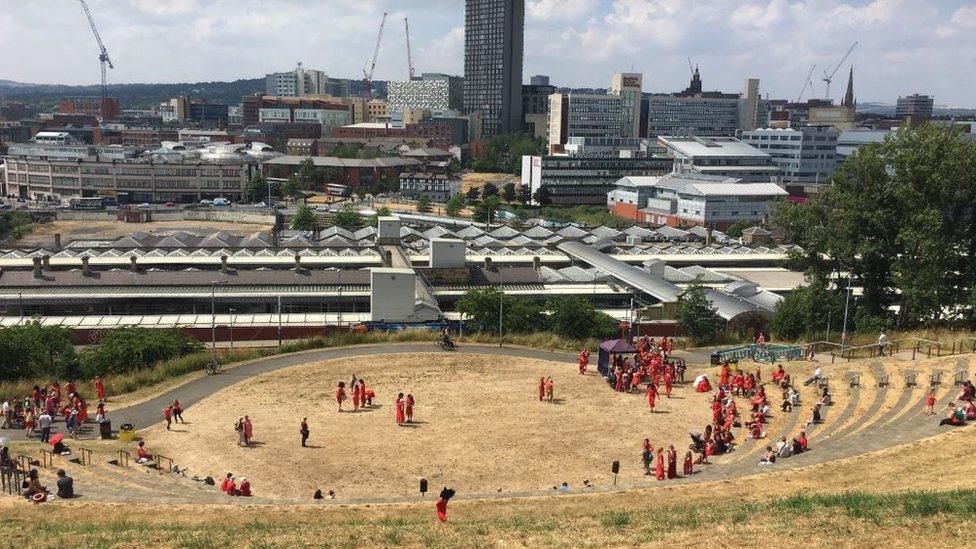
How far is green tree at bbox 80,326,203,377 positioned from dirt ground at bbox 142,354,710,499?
4891 millimetres

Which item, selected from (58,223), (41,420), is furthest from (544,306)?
(58,223)

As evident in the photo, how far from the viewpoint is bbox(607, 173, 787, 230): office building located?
101188 mm

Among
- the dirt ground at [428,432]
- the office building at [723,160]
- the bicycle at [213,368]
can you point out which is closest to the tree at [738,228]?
the office building at [723,160]

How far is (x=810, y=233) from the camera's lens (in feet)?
123

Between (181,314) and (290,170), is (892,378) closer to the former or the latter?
(181,314)

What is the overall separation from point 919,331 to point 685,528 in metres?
24.2

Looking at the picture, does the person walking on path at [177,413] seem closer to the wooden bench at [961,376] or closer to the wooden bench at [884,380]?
the wooden bench at [884,380]

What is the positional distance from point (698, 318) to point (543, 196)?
282 feet

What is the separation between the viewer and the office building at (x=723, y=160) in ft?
408

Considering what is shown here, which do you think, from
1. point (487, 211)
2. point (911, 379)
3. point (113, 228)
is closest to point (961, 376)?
point (911, 379)

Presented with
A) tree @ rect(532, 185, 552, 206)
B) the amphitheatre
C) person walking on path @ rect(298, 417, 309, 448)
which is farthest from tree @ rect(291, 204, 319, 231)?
person walking on path @ rect(298, 417, 309, 448)

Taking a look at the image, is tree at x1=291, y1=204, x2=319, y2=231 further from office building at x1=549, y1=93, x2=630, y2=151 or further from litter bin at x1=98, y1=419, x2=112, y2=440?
office building at x1=549, y1=93, x2=630, y2=151

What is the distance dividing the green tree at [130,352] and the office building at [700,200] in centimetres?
7874

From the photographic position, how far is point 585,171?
127 metres
